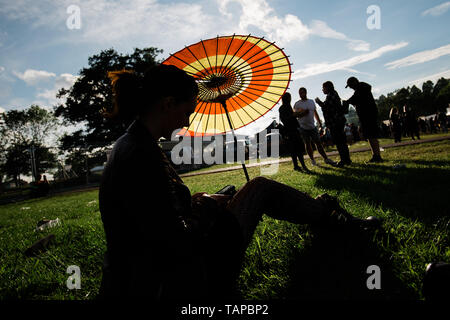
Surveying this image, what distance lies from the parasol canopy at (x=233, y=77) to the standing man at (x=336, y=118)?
11.2ft

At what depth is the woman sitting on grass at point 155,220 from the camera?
102 cm

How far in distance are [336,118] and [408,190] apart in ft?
10.9

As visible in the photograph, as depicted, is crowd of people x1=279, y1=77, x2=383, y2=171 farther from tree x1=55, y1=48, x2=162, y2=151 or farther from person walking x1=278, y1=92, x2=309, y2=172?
tree x1=55, y1=48, x2=162, y2=151

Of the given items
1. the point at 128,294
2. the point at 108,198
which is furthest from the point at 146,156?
the point at 128,294

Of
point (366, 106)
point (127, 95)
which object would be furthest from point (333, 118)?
point (127, 95)

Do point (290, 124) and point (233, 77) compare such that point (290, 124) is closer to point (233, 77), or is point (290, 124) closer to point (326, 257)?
point (233, 77)

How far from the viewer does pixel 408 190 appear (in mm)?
3053

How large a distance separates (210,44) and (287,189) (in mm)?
1676

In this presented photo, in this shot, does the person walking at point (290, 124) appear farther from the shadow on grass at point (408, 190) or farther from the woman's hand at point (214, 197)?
the woman's hand at point (214, 197)

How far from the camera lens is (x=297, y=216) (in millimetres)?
1769

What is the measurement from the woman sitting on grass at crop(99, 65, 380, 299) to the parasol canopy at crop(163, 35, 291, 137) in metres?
1.28

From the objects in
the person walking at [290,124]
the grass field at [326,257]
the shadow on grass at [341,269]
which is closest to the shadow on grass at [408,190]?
the grass field at [326,257]

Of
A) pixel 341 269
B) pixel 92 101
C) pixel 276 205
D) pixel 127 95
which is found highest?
pixel 92 101
